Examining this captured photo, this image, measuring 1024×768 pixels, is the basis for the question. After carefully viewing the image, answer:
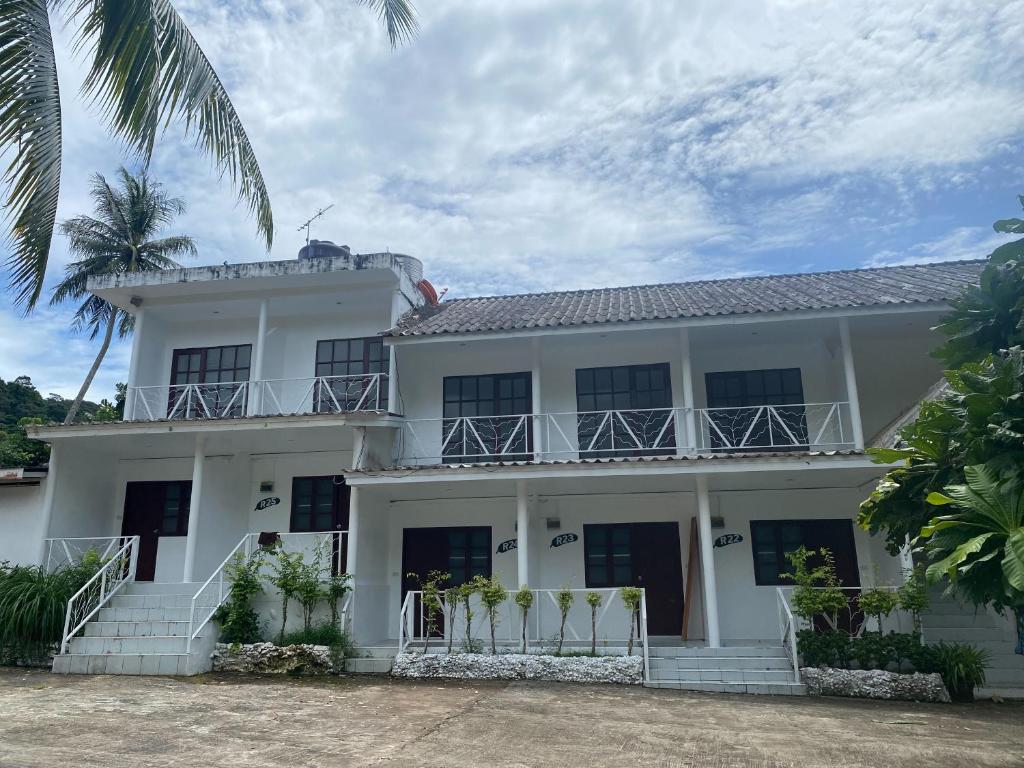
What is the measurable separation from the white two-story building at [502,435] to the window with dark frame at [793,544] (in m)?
0.03

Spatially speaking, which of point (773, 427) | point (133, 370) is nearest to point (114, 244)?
point (133, 370)

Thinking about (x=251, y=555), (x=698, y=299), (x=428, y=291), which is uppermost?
(x=428, y=291)

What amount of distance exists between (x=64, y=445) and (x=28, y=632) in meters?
3.47

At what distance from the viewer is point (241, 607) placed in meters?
10.8

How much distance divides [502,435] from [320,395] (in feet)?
11.4

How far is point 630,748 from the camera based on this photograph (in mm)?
6305

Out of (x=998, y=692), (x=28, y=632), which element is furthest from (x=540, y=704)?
(x=28, y=632)

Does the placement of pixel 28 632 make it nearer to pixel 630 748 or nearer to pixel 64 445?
pixel 64 445

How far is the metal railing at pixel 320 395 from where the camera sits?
13.4m

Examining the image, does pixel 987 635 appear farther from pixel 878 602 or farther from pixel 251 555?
pixel 251 555

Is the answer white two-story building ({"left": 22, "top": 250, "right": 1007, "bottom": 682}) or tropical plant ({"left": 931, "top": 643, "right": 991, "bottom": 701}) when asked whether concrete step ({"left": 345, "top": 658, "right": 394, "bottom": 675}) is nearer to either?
white two-story building ({"left": 22, "top": 250, "right": 1007, "bottom": 682})

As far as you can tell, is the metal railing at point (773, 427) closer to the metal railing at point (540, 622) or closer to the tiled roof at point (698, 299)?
the tiled roof at point (698, 299)

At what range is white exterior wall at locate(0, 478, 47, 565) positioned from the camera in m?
12.6

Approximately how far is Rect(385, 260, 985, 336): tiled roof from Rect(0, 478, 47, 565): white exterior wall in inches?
268
